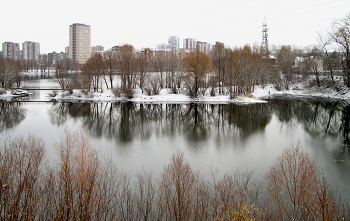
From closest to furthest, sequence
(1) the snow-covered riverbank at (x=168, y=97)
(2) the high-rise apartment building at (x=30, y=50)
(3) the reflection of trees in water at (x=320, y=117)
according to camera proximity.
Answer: (3) the reflection of trees in water at (x=320, y=117)
(1) the snow-covered riverbank at (x=168, y=97)
(2) the high-rise apartment building at (x=30, y=50)

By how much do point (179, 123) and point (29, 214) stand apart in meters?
17.3

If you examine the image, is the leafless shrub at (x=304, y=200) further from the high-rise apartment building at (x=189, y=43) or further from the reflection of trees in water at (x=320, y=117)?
the high-rise apartment building at (x=189, y=43)

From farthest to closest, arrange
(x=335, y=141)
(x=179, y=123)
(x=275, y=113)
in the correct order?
(x=275, y=113) < (x=179, y=123) < (x=335, y=141)

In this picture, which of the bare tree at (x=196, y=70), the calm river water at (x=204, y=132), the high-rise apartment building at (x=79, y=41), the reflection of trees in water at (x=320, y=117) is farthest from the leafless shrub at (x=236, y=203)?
the high-rise apartment building at (x=79, y=41)

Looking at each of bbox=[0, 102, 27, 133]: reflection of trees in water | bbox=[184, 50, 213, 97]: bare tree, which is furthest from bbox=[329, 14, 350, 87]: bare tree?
bbox=[0, 102, 27, 133]: reflection of trees in water

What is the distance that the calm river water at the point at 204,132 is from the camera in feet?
44.9

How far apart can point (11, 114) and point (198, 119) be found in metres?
19.6

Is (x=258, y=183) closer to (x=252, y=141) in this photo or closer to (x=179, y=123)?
(x=252, y=141)

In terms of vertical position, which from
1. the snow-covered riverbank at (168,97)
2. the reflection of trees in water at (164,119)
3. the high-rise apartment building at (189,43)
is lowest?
the reflection of trees in water at (164,119)

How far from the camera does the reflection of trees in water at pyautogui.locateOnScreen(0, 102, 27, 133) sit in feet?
73.0

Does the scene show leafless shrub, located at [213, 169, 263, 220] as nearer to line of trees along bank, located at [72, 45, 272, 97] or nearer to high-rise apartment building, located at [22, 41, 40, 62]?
line of trees along bank, located at [72, 45, 272, 97]

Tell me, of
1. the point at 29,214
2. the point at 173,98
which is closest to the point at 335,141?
the point at 29,214

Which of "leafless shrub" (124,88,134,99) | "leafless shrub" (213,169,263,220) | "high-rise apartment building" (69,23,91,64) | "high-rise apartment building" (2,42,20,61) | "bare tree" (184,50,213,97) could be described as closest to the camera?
"leafless shrub" (213,169,263,220)

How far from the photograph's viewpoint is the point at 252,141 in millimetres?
17766
